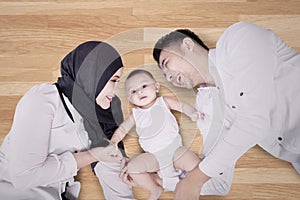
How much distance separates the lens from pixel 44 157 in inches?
42.5

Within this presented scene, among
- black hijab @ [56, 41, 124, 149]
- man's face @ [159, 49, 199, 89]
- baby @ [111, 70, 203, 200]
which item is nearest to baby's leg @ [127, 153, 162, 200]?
baby @ [111, 70, 203, 200]

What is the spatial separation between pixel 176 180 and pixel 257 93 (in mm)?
316

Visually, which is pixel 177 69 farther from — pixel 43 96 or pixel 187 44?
pixel 43 96

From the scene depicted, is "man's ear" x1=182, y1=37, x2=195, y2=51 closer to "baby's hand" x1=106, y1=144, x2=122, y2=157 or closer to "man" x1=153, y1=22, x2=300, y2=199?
"man" x1=153, y1=22, x2=300, y2=199

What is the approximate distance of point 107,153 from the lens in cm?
112

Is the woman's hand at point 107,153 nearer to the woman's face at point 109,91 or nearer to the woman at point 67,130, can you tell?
the woman at point 67,130

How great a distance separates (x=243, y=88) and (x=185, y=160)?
243mm

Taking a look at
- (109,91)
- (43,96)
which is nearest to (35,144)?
(43,96)

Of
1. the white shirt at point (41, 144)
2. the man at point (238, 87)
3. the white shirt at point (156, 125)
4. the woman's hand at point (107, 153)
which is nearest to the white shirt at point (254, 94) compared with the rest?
the man at point (238, 87)

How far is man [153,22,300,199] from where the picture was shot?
3.25 ft

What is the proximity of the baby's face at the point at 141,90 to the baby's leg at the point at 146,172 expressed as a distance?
14 cm

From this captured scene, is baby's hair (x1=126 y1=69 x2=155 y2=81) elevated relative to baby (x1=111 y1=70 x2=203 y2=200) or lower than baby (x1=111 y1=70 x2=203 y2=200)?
elevated

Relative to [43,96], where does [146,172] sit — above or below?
below

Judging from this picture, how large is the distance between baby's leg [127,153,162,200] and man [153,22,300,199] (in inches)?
2.6
